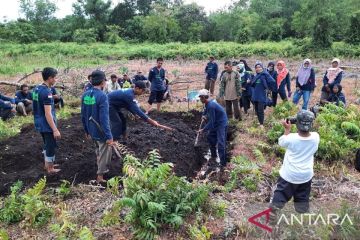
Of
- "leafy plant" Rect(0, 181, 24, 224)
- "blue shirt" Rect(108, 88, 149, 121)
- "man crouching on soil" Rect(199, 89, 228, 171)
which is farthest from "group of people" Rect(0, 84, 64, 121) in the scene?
"leafy plant" Rect(0, 181, 24, 224)

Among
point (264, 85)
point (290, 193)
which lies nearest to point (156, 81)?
point (264, 85)

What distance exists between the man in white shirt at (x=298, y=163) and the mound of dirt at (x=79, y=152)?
270 cm

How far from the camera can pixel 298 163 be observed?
4.11 metres

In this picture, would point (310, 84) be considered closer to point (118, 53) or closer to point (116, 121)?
point (116, 121)

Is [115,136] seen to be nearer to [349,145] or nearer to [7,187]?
[7,187]

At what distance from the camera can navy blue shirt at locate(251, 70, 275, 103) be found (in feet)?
29.3

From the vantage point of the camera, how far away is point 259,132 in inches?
352

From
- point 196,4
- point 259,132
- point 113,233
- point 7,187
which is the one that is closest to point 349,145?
point 259,132

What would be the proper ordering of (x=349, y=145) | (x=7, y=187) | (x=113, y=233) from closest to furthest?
(x=113, y=233) → (x=7, y=187) → (x=349, y=145)

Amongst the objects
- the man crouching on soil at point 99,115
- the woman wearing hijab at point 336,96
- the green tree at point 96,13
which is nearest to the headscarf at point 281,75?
→ the woman wearing hijab at point 336,96

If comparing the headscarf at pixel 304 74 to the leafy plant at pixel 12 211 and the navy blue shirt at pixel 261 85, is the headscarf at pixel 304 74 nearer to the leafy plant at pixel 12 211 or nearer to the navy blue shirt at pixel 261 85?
the navy blue shirt at pixel 261 85

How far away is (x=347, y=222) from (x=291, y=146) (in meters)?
1.04

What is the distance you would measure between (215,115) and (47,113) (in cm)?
278

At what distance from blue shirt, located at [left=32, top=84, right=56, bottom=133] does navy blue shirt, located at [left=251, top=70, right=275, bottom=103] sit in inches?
188
